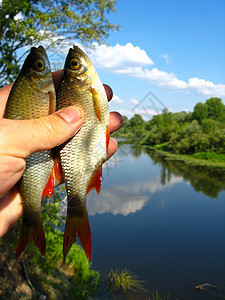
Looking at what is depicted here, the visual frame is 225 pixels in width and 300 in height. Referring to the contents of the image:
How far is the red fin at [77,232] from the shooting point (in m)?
1.60

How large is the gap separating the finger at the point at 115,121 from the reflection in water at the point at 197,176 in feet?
65.8

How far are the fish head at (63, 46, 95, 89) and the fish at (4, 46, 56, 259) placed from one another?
0.13 meters

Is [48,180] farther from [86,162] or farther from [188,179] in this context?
[188,179]

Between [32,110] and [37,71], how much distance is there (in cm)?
26

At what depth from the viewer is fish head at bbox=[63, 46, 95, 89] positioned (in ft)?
5.56

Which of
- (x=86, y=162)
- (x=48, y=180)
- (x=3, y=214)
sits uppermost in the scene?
(x=86, y=162)

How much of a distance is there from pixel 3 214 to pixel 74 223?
2.44ft

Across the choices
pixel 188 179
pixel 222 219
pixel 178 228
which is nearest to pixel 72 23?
pixel 178 228

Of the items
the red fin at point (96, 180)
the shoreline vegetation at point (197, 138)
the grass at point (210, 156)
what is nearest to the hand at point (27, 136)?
the red fin at point (96, 180)

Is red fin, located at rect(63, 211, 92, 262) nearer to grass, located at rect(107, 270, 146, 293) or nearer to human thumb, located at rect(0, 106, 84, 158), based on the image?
human thumb, located at rect(0, 106, 84, 158)

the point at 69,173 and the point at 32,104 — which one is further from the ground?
the point at 32,104

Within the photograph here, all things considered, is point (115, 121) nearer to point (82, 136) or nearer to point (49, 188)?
point (82, 136)

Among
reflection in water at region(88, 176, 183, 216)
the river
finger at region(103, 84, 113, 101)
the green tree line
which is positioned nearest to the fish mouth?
finger at region(103, 84, 113, 101)

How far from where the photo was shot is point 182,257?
12.6m
